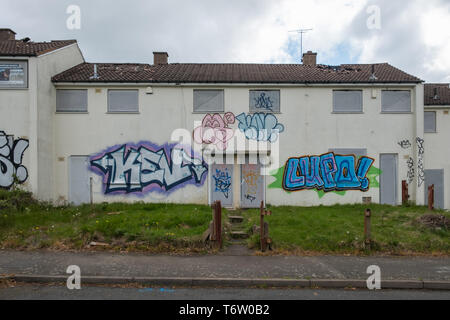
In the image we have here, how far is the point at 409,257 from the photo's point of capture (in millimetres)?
8469

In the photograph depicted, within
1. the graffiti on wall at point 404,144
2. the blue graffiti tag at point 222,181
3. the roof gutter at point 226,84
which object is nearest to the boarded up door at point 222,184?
the blue graffiti tag at point 222,181

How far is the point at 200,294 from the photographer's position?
239 inches

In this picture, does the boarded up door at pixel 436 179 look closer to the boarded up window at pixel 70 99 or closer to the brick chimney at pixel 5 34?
the boarded up window at pixel 70 99

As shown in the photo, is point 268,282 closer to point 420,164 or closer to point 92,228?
point 92,228

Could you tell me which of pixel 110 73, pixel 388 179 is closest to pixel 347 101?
pixel 388 179

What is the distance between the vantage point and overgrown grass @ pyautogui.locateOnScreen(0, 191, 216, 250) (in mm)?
8992

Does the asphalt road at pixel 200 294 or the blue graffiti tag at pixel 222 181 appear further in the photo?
the blue graffiti tag at pixel 222 181

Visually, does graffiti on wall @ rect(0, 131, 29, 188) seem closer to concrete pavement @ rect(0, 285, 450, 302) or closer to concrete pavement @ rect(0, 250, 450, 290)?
concrete pavement @ rect(0, 250, 450, 290)

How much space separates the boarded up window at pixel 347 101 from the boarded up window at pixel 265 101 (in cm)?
267

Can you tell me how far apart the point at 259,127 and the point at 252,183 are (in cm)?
253

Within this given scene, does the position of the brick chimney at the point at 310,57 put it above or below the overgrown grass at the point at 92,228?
above

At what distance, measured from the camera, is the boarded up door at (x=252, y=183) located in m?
15.0
